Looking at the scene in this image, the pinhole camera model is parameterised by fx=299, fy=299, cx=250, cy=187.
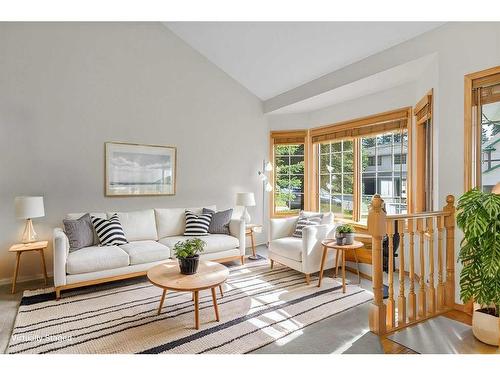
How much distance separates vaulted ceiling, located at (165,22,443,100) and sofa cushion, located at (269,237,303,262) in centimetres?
241

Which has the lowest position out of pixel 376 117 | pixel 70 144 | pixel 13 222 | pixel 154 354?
pixel 154 354

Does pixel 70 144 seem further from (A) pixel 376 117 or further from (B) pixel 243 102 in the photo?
(A) pixel 376 117

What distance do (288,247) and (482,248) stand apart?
6.78 feet

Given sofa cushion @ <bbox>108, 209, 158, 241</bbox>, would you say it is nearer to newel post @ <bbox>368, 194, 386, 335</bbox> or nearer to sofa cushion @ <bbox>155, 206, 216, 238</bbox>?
sofa cushion @ <bbox>155, 206, 216, 238</bbox>

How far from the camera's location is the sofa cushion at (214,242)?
3988 millimetres

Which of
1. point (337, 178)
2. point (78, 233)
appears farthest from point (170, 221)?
point (337, 178)

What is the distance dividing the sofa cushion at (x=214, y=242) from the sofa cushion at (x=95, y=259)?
64 centimetres

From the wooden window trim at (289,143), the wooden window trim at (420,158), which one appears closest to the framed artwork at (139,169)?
the wooden window trim at (289,143)

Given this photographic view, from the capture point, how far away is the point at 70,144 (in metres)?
3.91

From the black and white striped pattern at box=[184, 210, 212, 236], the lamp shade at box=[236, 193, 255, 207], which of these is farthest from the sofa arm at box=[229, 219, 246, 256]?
the lamp shade at box=[236, 193, 255, 207]

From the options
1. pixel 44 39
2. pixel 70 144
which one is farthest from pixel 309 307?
pixel 44 39

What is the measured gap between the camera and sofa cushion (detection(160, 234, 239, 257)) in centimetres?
399
